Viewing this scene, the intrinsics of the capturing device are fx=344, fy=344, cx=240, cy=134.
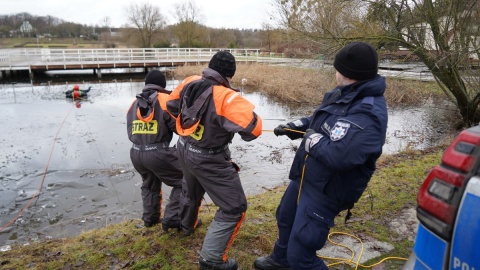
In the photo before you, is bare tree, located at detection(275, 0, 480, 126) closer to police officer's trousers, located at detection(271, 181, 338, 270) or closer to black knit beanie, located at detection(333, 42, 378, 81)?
black knit beanie, located at detection(333, 42, 378, 81)

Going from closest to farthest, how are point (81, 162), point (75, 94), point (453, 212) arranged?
point (453, 212) < point (81, 162) < point (75, 94)

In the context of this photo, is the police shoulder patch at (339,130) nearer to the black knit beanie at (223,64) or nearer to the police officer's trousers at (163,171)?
the black knit beanie at (223,64)

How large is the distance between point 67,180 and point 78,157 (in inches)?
67.8

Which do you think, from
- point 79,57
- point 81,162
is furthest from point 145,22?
point 81,162

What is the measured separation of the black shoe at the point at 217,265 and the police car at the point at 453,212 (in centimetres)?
190

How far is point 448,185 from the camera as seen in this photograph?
1617 millimetres

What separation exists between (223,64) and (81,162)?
710 cm

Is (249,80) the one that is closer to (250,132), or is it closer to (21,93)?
(21,93)

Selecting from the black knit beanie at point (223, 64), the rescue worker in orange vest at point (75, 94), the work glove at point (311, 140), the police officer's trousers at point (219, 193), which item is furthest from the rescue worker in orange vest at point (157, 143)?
the rescue worker in orange vest at point (75, 94)

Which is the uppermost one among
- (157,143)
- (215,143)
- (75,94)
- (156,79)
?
(156,79)

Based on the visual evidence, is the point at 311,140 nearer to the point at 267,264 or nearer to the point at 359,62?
the point at 359,62

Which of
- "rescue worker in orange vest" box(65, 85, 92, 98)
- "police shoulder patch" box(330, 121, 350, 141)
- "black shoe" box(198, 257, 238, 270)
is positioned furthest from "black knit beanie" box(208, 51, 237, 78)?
"rescue worker in orange vest" box(65, 85, 92, 98)

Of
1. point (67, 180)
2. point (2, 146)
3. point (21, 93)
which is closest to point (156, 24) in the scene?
point (21, 93)

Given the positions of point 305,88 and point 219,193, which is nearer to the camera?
point 219,193
